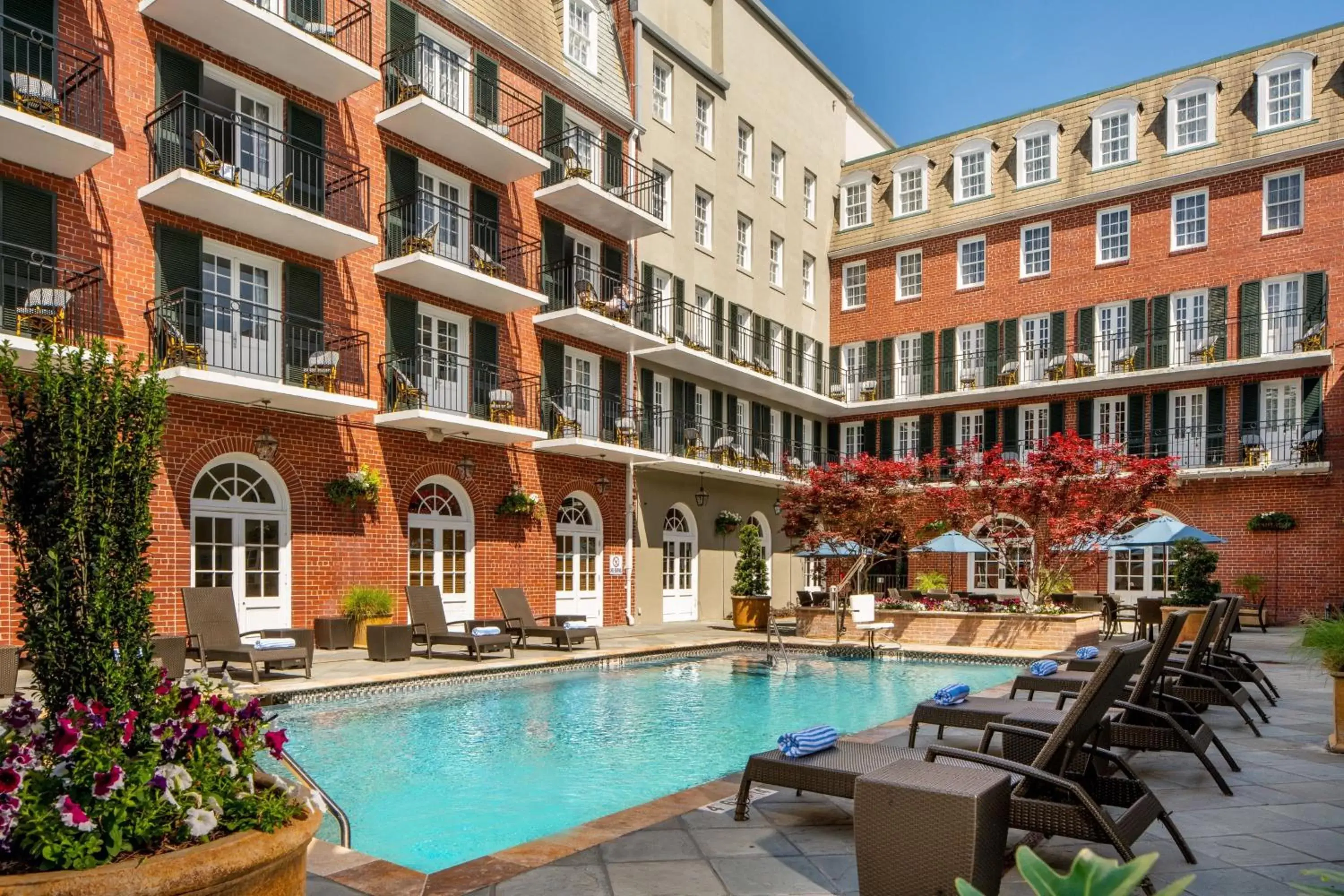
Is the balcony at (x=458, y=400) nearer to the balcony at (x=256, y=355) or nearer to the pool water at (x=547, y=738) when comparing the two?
the balcony at (x=256, y=355)

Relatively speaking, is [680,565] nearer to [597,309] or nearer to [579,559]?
[579,559]

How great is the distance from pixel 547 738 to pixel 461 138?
428 inches

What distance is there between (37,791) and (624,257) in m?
18.8

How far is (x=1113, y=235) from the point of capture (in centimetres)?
2439

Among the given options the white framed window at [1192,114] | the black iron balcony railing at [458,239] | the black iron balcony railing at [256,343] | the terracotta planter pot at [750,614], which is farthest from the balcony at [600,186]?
the white framed window at [1192,114]

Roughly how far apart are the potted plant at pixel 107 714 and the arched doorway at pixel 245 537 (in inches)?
397

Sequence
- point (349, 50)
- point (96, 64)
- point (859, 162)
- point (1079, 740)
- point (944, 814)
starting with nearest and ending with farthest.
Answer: point (944, 814) → point (1079, 740) → point (96, 64) → point (349, 50) → point (859, 162)

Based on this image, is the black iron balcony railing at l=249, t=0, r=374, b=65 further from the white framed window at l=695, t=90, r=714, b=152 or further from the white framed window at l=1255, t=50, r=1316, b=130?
the white framed window at l=1255, t=50, r=1316, b=130

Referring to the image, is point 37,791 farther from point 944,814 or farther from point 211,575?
point 211,575

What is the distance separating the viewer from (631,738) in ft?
28.5

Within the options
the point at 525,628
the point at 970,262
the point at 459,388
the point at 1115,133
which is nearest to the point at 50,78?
the point at 459,388

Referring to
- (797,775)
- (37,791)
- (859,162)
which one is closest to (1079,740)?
(797,775)

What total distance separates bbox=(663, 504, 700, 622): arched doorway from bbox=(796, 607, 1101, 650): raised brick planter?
5.78 metres

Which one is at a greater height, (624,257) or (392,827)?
(624,257)
